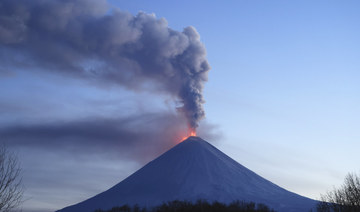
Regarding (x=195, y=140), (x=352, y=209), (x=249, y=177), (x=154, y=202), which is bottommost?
(x=352, y=209)

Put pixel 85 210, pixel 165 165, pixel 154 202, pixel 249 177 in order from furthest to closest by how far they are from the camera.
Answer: pixel 165 165 < pixel 249 177 < pixel 85 210 < pixel 154 202

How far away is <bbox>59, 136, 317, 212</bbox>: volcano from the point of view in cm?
7988

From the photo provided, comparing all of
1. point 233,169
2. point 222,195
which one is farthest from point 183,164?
point 222,195

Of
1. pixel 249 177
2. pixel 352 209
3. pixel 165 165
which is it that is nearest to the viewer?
pixel 352 209

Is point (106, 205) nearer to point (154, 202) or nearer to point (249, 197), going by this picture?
point (154, 202)

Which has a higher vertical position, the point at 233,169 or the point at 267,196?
the point at 233,169

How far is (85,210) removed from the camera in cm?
8456

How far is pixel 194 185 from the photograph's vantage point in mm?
86312

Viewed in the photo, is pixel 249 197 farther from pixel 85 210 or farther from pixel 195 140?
pixel 85 210

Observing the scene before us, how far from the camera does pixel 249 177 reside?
310ft

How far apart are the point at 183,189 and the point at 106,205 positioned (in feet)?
55.5

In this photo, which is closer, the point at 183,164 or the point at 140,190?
the point at 140,190

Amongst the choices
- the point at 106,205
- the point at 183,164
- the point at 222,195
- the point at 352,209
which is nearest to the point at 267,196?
the point at 222,195

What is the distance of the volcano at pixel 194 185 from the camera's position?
79875 millimetres
